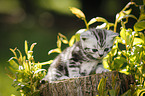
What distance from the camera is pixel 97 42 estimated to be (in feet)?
4.19

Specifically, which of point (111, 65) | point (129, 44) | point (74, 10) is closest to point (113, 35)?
point (129, 44)

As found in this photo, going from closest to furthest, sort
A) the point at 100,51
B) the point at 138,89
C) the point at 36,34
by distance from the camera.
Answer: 1. the point at 138,89
2. the point at 100,51
3. the point at 36,34

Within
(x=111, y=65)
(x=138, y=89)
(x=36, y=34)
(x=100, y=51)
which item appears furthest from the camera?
(x=36, y=34)

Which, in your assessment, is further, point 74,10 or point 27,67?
point 74,10

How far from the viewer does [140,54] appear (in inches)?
50.7

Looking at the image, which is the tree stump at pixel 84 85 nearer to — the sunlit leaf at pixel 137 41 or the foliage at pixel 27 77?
the foliage at pixel 27 77

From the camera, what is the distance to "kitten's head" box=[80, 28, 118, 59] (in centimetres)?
127

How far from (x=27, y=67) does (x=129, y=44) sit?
74cm

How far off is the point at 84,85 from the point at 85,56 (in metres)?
0.26

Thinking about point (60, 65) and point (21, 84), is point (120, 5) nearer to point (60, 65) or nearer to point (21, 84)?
point (60, 65)

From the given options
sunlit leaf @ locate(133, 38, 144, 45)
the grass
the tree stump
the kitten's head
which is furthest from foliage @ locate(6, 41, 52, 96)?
the grass

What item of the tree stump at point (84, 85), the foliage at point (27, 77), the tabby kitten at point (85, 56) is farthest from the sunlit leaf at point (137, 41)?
the foliage at point (27, 77)

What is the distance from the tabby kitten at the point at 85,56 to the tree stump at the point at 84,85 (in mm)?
171

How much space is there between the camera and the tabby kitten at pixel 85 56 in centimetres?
129
